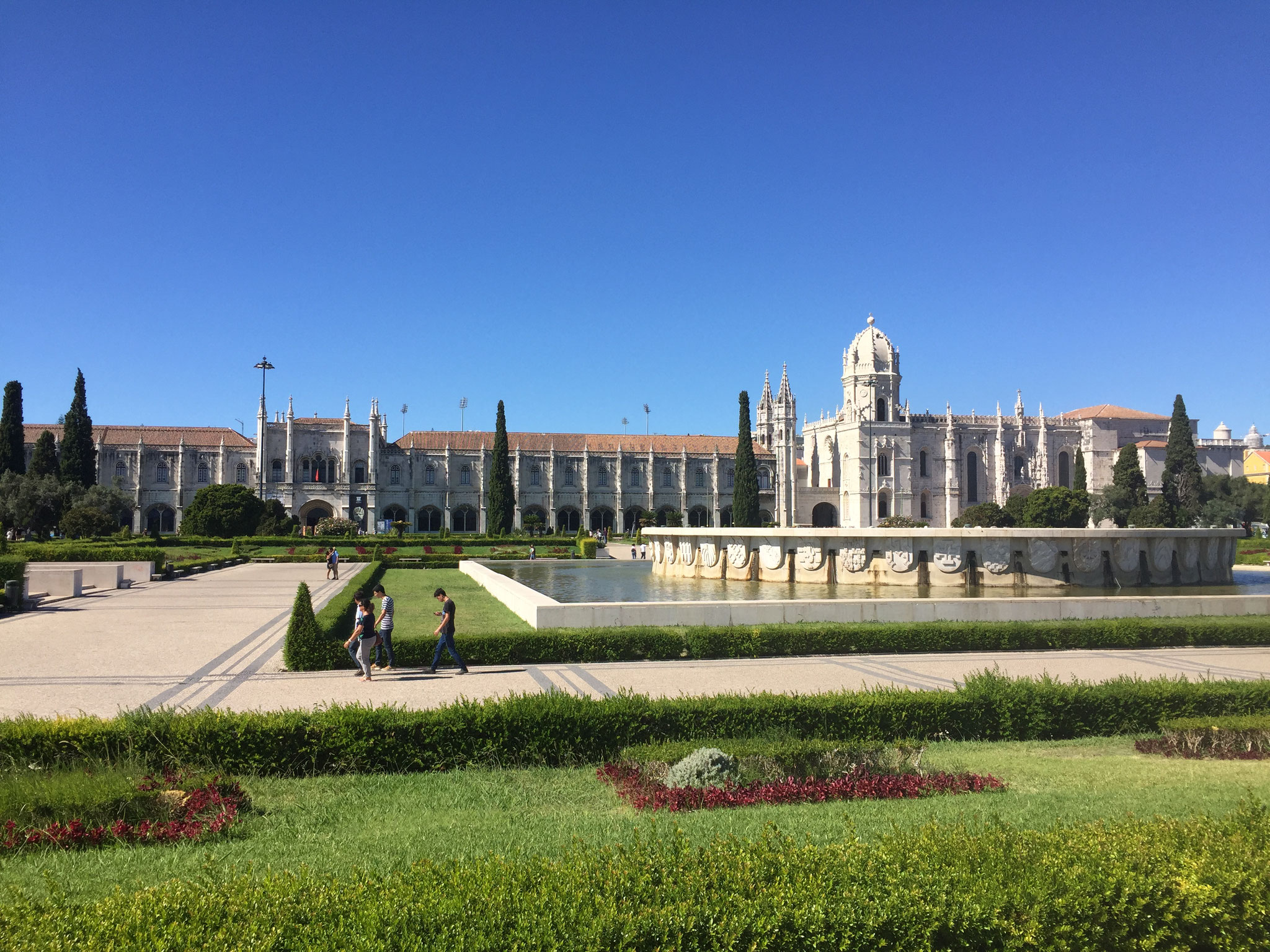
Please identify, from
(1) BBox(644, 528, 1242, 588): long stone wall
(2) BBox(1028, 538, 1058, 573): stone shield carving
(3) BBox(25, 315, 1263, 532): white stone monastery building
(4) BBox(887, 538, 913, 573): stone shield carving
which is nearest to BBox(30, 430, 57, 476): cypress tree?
(3) BBox(25, 315, 1263, 532): white stone monastery building

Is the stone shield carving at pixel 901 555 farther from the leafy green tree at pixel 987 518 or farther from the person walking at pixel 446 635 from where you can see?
the leafy green tree at pixel 987 518

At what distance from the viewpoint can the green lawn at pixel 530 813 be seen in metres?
4.54

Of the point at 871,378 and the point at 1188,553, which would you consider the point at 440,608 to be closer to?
the point at 1188,553

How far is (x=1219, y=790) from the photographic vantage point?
6109 mm

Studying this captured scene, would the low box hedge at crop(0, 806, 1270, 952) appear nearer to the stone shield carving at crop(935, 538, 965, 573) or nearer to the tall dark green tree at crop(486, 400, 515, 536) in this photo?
the stone shield carving at crop(935, 538, 965, 573)

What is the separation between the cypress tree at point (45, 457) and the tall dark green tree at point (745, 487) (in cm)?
4158

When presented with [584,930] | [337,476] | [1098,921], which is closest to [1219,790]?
[1098,921]

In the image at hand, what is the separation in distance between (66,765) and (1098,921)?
21.1 ft

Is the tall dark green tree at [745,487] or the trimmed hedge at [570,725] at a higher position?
the tall dark green tree at [745,487]

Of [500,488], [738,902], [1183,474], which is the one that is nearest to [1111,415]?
[1183,474]

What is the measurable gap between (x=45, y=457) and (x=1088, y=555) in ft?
187

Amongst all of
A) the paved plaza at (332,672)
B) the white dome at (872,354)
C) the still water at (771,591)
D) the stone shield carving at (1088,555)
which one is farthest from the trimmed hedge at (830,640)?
the white dome at (872,354)

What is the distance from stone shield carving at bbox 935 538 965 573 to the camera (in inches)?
785

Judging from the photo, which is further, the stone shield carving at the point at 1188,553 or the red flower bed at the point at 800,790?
the stone shield carving at the point at 1188,553
